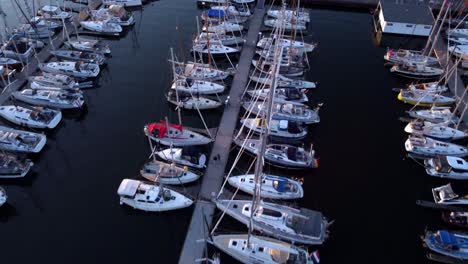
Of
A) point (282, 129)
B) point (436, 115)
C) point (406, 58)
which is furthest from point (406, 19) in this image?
point (282, 129)

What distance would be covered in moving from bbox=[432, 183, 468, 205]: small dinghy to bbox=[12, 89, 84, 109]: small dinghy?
4942 centimetres

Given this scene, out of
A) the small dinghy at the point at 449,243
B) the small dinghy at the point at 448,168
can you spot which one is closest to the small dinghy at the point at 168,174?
the small dinghy at the point at 449,243

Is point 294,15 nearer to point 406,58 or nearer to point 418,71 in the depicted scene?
point 406,58

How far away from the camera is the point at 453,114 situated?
51594 millimetres

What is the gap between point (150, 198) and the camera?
4103 centimetres

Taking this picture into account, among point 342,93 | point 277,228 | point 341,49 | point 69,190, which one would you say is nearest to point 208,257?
point 277,228

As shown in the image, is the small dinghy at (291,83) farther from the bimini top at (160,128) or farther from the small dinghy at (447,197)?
the small dinghy at (447,197)

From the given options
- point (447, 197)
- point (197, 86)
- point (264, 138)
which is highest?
point (264, 138)

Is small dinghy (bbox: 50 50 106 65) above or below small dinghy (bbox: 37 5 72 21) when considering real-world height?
below

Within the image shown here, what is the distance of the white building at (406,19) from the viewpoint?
71312 mm

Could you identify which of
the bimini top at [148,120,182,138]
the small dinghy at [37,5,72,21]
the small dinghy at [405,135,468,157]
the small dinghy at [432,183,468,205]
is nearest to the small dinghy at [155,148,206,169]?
the bimini top at [148,120,182,138]

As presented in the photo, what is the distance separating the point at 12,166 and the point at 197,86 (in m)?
26.7

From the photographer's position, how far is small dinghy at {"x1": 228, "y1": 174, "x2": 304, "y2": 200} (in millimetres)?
42375

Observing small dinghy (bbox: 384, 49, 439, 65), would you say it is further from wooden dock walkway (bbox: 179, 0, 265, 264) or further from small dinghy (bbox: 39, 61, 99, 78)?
small dinghy (bbox: 39, 61, 99, 78)
